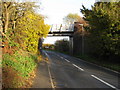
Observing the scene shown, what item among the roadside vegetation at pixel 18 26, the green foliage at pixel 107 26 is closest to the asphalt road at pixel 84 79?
the roadside vegetation at pixel 18 26

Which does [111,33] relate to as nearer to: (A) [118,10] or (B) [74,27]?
(A) [118,10]

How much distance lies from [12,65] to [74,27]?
1659 inches

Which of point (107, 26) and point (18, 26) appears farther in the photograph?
point (107, 26)

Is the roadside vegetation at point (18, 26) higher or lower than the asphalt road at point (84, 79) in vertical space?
higher

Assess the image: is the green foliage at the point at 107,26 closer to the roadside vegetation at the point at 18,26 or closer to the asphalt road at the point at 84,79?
the asphalt road at the point at 84,79

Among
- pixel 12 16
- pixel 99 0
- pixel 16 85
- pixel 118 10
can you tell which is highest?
pixel 99 0

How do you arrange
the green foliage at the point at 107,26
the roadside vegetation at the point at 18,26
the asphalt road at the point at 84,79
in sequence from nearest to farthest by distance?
the asphalt road at the point at 84,79, the roadside vegetation at the point at 18,26, the green foliage at the point at 107,26

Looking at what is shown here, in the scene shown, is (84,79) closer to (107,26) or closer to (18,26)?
(18,26)

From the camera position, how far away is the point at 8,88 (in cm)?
679

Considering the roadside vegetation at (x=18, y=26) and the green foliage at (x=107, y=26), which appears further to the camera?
the green foliage at (x=107, y=26)

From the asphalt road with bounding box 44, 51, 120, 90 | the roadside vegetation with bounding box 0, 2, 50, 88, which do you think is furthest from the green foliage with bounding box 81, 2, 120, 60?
the roadside vegetation with bounding box 0, 2, 50, 88

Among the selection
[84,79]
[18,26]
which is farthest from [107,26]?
[84,79]

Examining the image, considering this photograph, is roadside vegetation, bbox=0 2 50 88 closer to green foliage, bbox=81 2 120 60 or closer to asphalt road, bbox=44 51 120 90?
asphalt road, bbox=44 51 120 90

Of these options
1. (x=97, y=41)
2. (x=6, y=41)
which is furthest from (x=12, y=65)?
(x=97, y=41)
